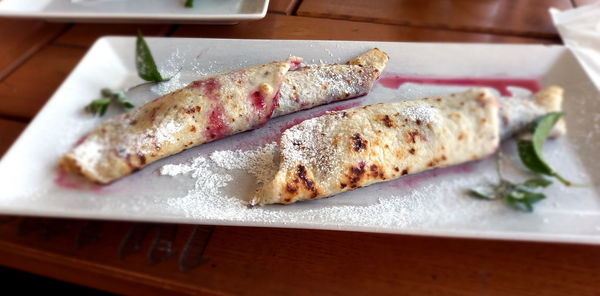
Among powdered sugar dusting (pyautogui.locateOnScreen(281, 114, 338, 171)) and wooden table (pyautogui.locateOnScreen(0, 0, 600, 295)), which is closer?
wooden table (pyautogui.locateOnScreen(0, 0, 600, 295))

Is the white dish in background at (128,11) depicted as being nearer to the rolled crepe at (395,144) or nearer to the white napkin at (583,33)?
the rolled crepe at (395,144)

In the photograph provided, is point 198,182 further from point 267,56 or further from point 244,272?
point 267,56

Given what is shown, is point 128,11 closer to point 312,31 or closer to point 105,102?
point 105,102

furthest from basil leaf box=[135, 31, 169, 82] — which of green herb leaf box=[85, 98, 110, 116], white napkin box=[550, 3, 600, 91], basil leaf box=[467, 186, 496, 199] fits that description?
white napkin box=[550, 3, 600, 91]

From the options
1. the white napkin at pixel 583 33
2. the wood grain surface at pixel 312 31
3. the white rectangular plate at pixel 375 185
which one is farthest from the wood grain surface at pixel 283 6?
the white napkin at pixel 583 33

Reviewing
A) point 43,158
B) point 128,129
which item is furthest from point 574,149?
point 43,158

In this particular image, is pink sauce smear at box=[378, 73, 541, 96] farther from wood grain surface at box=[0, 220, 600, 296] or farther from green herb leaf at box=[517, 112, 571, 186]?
wood grain surface at box=[0, 220, 600, 296]
